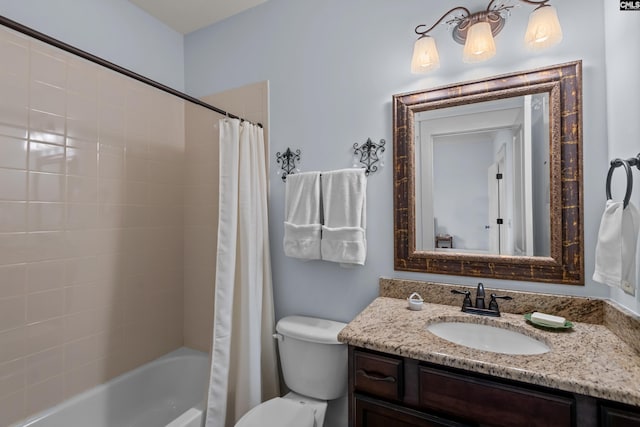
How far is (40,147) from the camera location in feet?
4.89

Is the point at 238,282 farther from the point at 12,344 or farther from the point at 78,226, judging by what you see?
the point at 12,344

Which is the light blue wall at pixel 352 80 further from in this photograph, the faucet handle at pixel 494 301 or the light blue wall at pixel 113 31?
the light blue wall at pixel 113 31

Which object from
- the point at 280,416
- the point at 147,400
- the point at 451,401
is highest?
the point at 451,401

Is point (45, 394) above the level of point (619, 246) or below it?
below

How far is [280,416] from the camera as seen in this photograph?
4.42 feet

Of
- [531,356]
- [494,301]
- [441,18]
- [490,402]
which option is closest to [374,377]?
[490,402]

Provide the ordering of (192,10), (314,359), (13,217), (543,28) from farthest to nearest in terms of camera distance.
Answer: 1. (192,10)
2. (314,359)
3. (13,217)
4. (543,28)

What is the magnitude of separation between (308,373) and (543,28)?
1830 millimetres

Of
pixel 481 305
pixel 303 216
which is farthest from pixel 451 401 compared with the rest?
pixel 303 216

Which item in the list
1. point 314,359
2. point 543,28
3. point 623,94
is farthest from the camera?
point 314,359

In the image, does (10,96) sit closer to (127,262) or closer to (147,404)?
(127,262)

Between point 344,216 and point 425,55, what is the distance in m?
0.85

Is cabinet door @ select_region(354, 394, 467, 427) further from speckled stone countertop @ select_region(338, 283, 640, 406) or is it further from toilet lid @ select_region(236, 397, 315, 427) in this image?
toilet lid @ select_region(236, 397, 315, 427)

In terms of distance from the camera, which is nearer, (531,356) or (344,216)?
(531,356)
